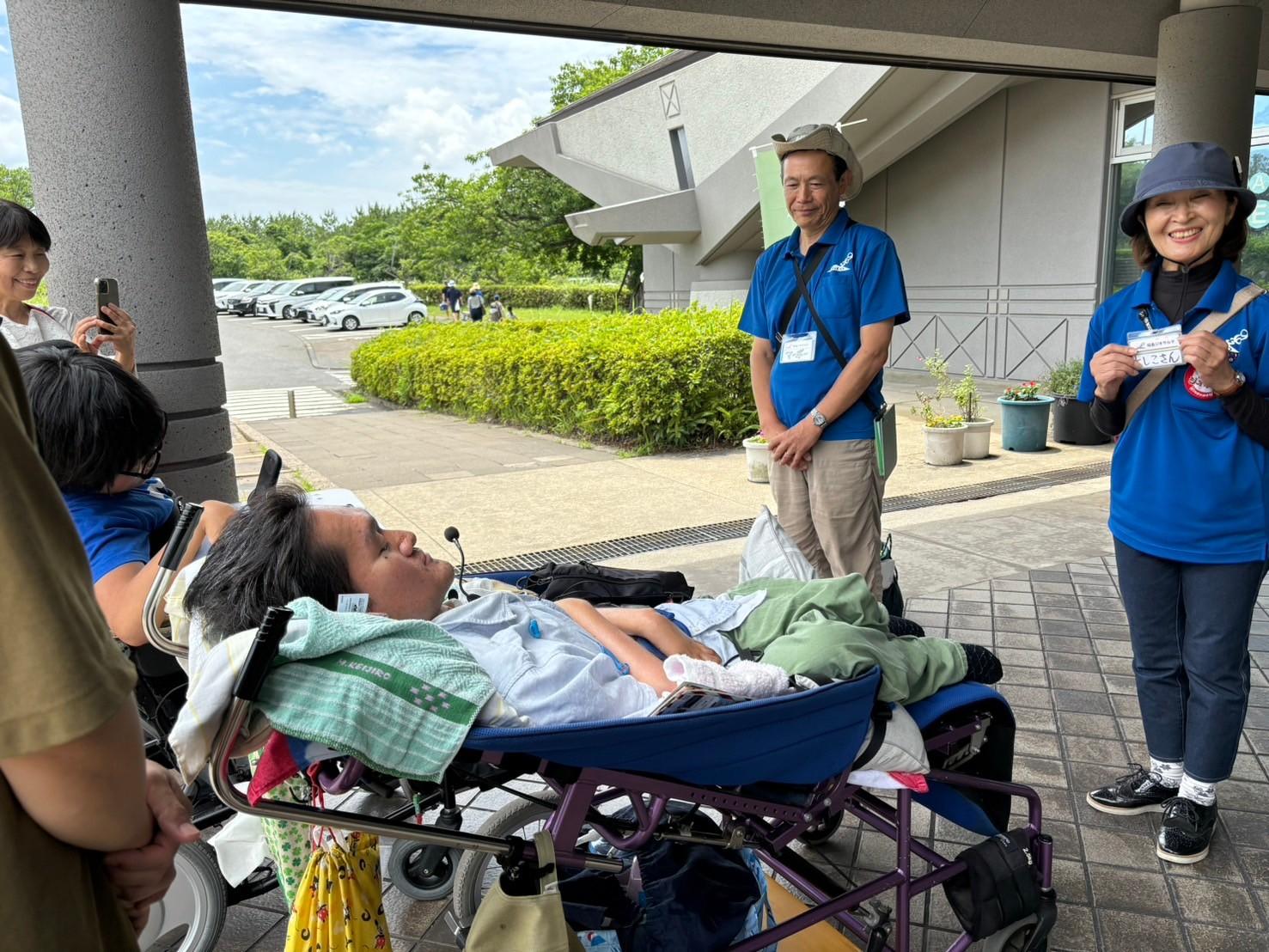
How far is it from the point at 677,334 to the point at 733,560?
15.8 ft

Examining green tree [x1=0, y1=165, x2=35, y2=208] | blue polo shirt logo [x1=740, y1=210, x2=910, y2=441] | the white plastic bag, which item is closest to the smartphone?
the white plastic bag

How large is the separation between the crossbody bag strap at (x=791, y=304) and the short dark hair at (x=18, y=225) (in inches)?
102

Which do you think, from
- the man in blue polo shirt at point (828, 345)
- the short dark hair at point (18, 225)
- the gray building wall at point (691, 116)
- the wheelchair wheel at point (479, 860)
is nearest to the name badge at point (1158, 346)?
the man in blue polo shirt at point (828, 345)

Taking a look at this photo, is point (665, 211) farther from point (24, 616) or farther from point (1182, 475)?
point (24, 616)

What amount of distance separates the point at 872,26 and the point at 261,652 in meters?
5.36

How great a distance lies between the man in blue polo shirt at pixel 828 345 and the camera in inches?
145

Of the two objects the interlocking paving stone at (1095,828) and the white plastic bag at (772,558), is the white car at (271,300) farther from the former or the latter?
the white plastic bag at (772,558)

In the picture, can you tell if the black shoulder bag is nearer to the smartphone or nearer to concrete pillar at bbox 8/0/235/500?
concrete pillar at bbox 8/0/235/500

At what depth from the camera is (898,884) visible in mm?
2129

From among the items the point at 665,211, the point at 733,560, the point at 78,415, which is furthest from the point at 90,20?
the point at 665,211

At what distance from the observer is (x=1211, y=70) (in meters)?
5.96

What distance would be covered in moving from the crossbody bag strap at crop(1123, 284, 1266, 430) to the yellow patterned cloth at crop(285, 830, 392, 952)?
228 centimetres

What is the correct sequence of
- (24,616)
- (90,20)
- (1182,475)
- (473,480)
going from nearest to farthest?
1. (24,616)
2. (1182,475)
3. (90,20)
4. (473,480)

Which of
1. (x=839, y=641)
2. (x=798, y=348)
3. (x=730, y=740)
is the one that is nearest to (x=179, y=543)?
(x=730, y=740)
